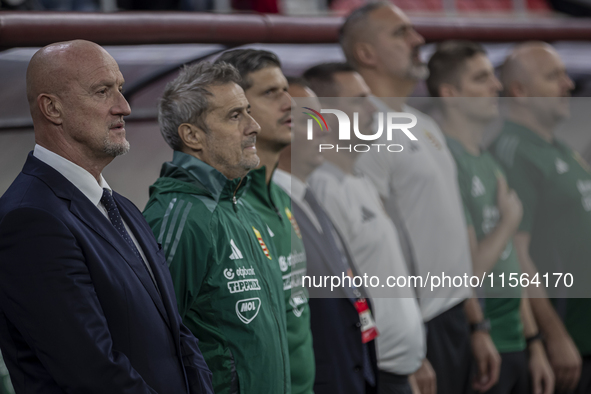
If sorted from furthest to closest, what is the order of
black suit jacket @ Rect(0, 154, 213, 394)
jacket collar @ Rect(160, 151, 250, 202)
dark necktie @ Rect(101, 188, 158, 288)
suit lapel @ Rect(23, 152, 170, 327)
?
jacket collar @ Rect(160, 151, 250, 202) → dark necktie @ Rect(101, 188, 158, 288) → suit lapel @ Rect(23, 152, 170, 327) → black suit jacket @ Rect(0, 154, 213, 394)

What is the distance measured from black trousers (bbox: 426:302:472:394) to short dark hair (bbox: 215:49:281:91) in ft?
4.20

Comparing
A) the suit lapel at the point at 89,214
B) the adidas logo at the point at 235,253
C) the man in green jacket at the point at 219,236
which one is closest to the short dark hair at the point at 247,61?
the man in green jacket at the point at 219,236

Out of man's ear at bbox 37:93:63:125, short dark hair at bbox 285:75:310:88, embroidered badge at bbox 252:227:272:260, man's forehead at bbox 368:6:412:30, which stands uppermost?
man's ear at bbox 37:93:63:125

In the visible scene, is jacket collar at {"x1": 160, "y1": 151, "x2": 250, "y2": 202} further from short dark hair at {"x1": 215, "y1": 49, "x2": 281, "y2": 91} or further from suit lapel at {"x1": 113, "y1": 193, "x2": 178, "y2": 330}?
short dark hair at {"x1": 215, "y1": 49, "x2": 281, "y2": 91}

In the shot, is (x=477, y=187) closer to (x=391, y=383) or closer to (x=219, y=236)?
(x=391, y=383)

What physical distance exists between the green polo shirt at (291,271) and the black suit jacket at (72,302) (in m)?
0.55

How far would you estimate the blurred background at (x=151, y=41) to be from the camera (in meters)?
2.12

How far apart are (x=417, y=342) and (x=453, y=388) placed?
0.48 metres

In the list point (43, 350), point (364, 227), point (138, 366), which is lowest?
point (364, 227)

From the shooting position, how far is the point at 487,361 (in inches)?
111

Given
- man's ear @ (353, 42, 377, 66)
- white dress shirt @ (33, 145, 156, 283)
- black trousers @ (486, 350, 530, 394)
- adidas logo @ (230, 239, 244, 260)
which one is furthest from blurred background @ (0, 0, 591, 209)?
black trousers @ (486, 350, 530, 394)

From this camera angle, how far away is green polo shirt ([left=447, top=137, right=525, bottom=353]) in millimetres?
2850

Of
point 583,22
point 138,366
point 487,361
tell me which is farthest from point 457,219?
point 583,22

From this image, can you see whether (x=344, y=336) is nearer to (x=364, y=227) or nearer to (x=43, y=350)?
(x=364, y=227)
